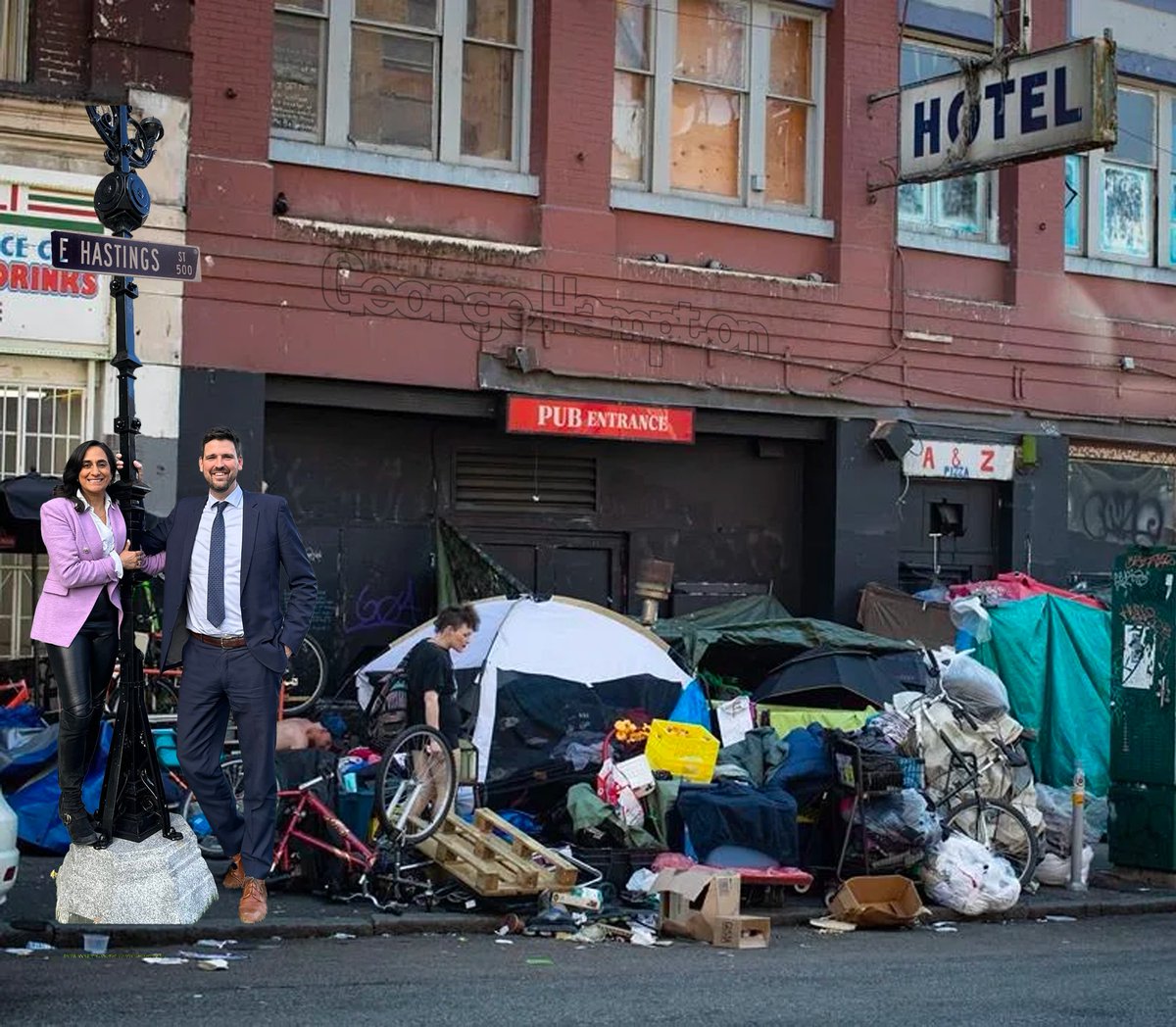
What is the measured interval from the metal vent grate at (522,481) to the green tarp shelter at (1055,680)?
4017mm

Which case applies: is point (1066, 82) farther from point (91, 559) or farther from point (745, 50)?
point (91, 559)

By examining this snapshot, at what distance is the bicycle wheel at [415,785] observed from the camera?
11664mm

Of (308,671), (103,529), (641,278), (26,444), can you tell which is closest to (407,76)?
(641,278)

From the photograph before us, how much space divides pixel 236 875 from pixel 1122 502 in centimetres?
1344

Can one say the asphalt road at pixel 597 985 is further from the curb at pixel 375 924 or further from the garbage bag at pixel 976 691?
the garbage bag at pixel 976 691

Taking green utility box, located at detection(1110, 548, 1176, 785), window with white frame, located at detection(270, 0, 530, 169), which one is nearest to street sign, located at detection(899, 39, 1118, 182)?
window with white frame, located at detection(270, 0, 530, 169)

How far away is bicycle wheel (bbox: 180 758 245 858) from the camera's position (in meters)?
11.8

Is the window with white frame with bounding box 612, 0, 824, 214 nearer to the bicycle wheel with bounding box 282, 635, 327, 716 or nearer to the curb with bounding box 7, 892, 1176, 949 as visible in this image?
the bicycle wheel with bounding box 282, 635, 327, 716

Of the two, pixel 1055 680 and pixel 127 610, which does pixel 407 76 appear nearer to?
pixel 1055 680

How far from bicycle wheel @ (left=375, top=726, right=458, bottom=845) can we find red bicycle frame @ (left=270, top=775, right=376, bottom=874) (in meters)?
0.34

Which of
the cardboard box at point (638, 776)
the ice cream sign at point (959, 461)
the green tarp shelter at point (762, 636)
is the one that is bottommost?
the cardboard box at point (638, 776)

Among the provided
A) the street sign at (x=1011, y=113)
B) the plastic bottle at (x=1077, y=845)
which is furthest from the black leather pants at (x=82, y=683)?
the street sign at (x=1011, y=113)

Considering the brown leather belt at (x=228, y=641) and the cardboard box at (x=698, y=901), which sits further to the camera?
Answer: the cardboard box at (x=698, y=901)

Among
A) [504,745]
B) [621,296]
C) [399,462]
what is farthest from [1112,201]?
[504,745]
